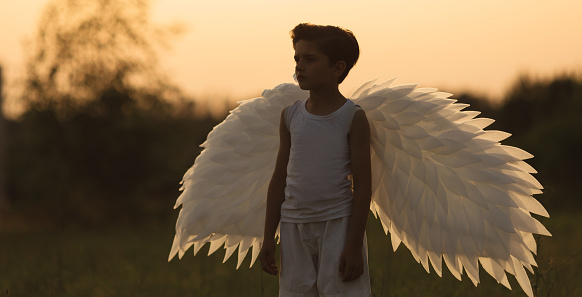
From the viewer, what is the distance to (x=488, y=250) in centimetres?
407

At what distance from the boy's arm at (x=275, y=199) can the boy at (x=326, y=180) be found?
109 mm

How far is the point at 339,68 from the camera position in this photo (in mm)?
3818

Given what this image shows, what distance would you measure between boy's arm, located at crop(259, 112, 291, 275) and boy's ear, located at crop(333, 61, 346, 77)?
43 cm

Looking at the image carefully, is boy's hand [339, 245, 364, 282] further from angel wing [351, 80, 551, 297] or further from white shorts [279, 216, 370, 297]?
angel wing [351, 80, 551, 297]

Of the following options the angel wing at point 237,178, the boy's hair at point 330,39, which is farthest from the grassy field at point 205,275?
the boy's hair at point 330,39

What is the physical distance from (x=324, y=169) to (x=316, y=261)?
0.52m

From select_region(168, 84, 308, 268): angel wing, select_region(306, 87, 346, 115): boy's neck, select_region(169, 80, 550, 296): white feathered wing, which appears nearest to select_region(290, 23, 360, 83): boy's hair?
select_region(306, 87, 346, 115): boy's neck

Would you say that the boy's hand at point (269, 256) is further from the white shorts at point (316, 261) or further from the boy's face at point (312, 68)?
the boy's face at point (312, 68)

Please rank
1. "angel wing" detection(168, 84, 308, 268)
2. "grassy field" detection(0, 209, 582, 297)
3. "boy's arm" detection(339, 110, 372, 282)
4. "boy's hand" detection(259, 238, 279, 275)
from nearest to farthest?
Answer: "boy's arm" detection(339, 110, 372, 282), "boy's hand" detection(259, 238, 279, 275), "angel wing" detection(168, 84, 308, 268), "grassy field" detection(0, 209, 582, 297)

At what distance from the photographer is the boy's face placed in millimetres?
3750

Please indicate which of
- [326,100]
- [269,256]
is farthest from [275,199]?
[326,100]

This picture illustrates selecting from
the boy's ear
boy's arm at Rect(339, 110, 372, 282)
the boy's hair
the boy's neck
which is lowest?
boy's arm at Rect(339, 110, 372, 282)

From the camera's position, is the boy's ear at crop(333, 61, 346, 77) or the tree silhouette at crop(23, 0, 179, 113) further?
the tree silhouette at crop(23, 0, 179, 113)

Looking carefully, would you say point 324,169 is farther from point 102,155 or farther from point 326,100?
point 102,155
